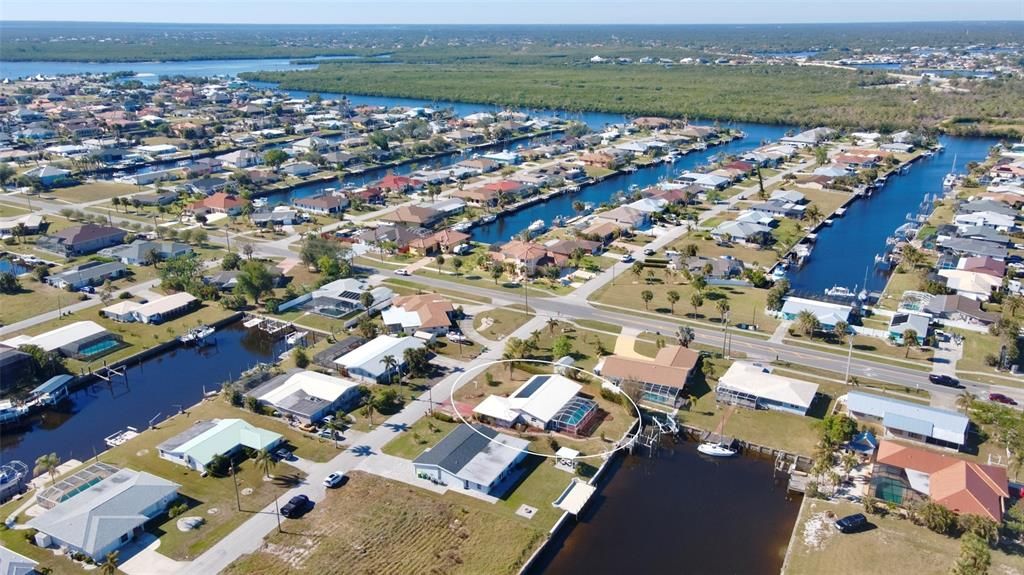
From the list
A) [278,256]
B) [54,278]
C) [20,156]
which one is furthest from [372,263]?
[20,156]

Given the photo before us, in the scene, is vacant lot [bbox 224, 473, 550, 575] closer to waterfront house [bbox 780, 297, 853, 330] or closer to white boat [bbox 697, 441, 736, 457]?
white boat [bbox 697, 441, 736, 457]

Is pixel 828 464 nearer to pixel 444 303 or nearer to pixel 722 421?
pixel 722 421

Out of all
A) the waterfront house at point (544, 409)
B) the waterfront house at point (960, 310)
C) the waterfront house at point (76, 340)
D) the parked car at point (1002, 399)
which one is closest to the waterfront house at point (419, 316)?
the waterfront house at point (544, 409)

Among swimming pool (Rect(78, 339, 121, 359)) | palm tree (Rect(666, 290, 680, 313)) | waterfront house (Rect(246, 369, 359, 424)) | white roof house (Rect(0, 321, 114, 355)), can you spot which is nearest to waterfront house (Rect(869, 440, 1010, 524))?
palm tree (Rect(666, 290, 680, 313))

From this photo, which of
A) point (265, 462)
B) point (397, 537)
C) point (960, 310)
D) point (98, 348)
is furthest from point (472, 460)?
point (960, 310)

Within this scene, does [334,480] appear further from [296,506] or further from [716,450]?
[716,450]

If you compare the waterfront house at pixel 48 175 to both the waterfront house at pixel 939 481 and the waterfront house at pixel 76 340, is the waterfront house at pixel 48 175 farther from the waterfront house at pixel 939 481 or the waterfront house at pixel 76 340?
the waterfront house at pixel 939 481
